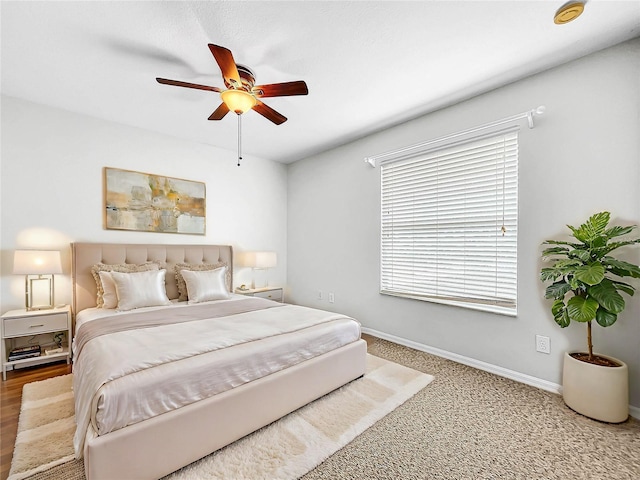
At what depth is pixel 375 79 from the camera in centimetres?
248

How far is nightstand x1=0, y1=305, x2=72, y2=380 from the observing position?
251 cm

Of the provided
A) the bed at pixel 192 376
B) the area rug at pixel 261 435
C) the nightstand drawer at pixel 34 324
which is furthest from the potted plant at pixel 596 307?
the nightstand drawer at pixel 34 324

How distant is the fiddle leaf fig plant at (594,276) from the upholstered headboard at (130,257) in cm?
373

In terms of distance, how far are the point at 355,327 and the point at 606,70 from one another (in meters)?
2.77

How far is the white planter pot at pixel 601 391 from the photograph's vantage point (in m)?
1.84

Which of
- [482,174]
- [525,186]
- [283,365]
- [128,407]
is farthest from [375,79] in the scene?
[128,407]

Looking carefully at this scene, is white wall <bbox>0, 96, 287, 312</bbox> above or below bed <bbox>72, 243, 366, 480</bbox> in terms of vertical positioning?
above

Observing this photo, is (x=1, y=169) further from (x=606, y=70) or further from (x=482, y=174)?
(x=606, y=70)

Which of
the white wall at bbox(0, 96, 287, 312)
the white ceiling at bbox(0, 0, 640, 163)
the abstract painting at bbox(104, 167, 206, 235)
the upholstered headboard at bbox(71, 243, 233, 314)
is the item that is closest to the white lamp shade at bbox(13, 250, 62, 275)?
the upholstered headboard at bbox(71, 243, 233, 314)

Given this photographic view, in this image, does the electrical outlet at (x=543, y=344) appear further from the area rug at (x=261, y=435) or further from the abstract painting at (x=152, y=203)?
the abstract painting at (x=152, y=203)

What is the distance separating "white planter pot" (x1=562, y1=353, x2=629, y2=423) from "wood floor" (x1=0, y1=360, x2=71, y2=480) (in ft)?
11.4

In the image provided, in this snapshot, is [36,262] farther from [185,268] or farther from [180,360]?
[180,360]

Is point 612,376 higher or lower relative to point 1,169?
lower

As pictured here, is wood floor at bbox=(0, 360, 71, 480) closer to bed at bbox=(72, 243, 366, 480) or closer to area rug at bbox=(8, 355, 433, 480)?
area rug at bbox=(8, 355, 433, 480)
